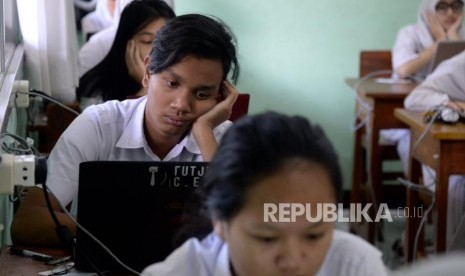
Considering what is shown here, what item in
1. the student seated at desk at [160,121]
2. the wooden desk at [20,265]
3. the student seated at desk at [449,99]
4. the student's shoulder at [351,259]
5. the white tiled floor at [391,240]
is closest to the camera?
the student's shoulder at [351,259]

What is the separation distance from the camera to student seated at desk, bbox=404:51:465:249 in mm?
3172

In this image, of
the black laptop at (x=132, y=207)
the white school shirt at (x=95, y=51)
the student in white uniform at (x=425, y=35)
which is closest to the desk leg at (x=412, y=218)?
the student in white uniform at (x=425, y=35)

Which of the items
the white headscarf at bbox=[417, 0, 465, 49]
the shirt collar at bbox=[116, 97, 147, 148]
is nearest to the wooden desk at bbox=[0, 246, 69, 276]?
the shirt collar at bbox=[116, 97, 147, 148]

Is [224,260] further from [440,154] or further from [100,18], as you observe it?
[100,18]

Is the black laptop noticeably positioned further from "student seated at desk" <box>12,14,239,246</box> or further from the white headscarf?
the white headscarf

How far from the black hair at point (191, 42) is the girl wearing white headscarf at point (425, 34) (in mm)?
2728

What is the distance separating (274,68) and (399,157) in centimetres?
96

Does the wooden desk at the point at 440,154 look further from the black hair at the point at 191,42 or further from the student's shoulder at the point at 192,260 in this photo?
the student's shoulder at the point at 192,260

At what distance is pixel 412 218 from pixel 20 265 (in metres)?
2.14

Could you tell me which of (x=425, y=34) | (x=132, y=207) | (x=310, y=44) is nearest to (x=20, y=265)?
(x=132, y=207)

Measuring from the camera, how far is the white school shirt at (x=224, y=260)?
1.08 metres

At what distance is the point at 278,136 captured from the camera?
1041mm

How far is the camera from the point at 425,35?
4.66 meters

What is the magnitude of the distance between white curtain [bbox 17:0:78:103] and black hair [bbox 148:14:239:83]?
1168 mm
